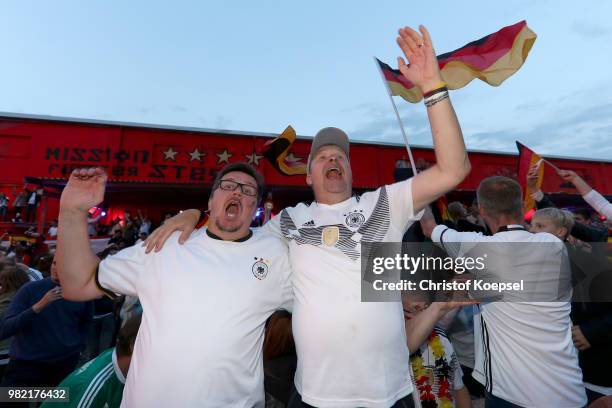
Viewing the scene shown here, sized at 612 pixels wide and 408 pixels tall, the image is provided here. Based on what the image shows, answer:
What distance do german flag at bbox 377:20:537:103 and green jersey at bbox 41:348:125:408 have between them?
382 cm

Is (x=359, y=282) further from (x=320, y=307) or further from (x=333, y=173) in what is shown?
(x=333, y=173)

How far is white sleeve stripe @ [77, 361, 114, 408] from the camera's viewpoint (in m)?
2.24

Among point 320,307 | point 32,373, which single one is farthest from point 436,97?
point 32,373

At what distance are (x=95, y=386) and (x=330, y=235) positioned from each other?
6.96ft

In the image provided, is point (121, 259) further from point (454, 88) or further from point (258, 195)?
point (454, 88)

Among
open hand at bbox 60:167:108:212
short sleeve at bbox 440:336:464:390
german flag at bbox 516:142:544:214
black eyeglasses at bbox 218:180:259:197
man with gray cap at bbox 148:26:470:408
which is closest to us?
man with gray cap at bbox 148:26:470:408

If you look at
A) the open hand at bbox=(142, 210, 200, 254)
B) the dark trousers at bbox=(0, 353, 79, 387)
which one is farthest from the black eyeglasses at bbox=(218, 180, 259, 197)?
the dark trousers at bbox=(0, 353, 79, 387)

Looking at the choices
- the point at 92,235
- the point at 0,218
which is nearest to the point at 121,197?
the point at 92,235

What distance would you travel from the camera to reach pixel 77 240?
6.31 feet

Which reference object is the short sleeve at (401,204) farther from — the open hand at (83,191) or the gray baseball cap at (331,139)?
the open hand at (83,191)

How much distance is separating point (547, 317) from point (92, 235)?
45.0ft

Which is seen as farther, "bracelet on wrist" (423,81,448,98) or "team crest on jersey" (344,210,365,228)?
"team crest on jersey" (344,210,365,228)

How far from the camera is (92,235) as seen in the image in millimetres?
11789

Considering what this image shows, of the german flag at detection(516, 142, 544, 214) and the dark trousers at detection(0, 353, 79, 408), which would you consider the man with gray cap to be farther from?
the german flag at detection(516, 142, 544, 214)
